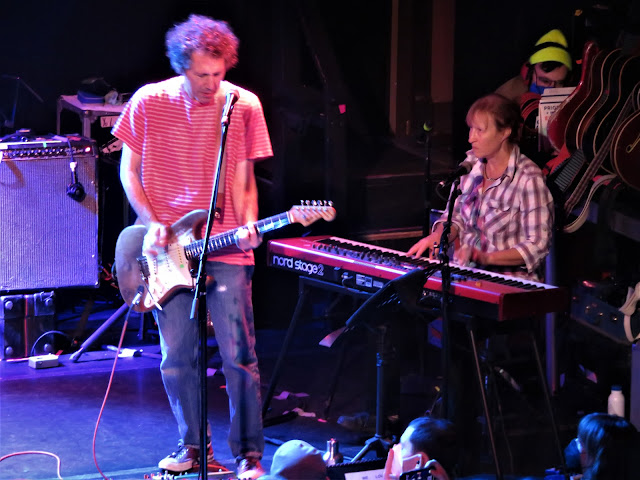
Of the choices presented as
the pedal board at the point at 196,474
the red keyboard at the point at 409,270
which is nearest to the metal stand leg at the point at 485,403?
the red keyboard at the point at 409,270

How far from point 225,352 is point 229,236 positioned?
56cm

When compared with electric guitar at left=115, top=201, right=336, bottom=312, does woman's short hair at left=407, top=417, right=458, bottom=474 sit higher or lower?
lower

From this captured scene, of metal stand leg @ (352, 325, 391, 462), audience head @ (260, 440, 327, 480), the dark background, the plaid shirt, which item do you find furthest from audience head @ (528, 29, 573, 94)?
audience head @ (260, 440, 327, 480)

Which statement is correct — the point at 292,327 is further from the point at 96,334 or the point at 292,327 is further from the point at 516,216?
the point at 96,334

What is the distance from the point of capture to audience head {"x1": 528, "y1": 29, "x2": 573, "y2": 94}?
6293mm

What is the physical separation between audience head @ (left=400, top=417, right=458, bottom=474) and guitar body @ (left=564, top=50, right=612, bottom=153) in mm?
2873

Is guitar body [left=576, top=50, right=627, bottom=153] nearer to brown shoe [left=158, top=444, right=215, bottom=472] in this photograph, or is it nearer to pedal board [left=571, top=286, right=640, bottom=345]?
pedal board [left=571, top=286, right=640, bottom=345]

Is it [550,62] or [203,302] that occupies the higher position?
[550,62]

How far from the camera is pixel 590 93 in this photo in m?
5.69

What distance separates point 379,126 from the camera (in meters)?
8.70

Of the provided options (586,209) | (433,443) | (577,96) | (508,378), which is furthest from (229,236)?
(577,96)

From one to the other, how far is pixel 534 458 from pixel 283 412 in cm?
147

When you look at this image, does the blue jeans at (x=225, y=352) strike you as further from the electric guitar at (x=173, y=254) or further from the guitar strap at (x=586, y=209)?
the guitar strap at (x=586, y=209)

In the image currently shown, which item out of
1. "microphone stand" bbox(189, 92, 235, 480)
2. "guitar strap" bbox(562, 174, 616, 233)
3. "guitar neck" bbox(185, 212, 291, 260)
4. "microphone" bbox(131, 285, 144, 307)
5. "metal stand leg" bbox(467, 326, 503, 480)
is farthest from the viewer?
"guitar strap" bbox(562, 174, 616, 233)
